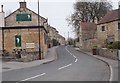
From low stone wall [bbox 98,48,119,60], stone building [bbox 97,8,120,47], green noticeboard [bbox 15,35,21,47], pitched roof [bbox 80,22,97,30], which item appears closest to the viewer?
low stone wall [bbox 98,48,119,60]

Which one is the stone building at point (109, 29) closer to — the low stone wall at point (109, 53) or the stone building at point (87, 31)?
the low stone wall at point (109, 53)

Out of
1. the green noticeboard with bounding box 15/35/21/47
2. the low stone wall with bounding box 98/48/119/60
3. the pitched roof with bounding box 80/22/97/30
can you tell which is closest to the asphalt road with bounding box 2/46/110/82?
the low stone wall with bounding box 98/48/119/60

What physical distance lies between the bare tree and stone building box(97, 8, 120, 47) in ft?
53.3

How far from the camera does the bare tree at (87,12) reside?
8138 centimetres

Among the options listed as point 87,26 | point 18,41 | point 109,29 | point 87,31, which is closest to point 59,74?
point 18,41

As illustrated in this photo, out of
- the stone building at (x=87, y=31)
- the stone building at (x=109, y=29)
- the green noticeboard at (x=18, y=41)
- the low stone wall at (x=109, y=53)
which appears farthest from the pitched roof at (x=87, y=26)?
the green noticeboard at (x=18, y=41)

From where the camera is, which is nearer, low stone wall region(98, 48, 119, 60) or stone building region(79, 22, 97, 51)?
low stone wall region(98, 48, 119, 60)

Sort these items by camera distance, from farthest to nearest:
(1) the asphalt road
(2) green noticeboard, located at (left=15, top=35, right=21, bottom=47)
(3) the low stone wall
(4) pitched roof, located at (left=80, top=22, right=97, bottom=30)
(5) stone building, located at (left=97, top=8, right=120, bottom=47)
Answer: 1. (4) pitched roof, located at (left=80, top=22, right=97, bottom=30)
2. (5) stone building, located at (left=97, top=8, right=120, bottom=47)
3. (2) green noticeboard, located at (left=15, top=35, right=21, bottom=47)
4. (3) the low stone wall
5. (1) the asphalt road

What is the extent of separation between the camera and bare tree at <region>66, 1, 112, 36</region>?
267 feet

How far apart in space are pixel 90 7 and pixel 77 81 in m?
67.2

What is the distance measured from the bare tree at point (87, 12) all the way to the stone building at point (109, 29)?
16.2 m

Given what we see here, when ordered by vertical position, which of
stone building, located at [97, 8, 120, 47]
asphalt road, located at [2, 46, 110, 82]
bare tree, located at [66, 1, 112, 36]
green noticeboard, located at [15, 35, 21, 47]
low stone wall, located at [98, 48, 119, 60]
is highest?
bare tree, located at [66, 1, 112, 36]

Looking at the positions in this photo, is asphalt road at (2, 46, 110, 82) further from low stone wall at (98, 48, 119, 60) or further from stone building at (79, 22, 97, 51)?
stone building at (79, 22, 97, 51)

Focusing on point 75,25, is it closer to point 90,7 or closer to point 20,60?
point 90,7
